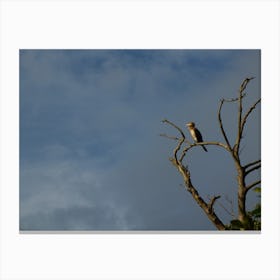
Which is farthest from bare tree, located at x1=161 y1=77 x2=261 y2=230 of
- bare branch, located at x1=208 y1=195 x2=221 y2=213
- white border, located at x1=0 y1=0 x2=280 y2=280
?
white border, located at x1=0 y1=0 x2=280 y2=280

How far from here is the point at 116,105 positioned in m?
4.82
